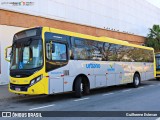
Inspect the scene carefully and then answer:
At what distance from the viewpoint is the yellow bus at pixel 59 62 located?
12.0m

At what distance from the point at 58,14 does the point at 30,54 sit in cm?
1469

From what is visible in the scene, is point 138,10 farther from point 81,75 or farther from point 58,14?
point 81,75

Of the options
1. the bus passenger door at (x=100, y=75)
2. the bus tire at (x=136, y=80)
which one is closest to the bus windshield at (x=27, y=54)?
the bus passenger door at (x=100, y=75)

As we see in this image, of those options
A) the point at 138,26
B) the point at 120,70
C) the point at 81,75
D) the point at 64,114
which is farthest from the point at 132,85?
the point at 138,26

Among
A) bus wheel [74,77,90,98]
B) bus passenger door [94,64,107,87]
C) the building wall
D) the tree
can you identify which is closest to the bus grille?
bus wheel [74,77,90,98]

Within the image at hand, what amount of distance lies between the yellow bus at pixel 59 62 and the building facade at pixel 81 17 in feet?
21.1

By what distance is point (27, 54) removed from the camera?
12.3 metres

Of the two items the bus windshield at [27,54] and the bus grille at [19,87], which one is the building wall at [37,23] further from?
the bus grille at [19,87]

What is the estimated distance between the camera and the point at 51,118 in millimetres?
8789

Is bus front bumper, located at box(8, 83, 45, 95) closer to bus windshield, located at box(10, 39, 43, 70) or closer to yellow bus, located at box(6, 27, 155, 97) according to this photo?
yellow bus, located at box(6, 27, 155, 97)

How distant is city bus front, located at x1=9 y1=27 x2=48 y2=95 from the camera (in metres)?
11.8

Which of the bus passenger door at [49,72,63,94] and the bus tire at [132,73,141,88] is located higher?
the bus passenger door at [49,72,63,94]

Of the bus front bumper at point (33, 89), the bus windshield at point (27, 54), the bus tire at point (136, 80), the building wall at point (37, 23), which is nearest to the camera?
the bus front bumper at point (33, 89)

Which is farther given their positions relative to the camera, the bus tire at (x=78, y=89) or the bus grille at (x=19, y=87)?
the bus tire at (x=78, y=89)
